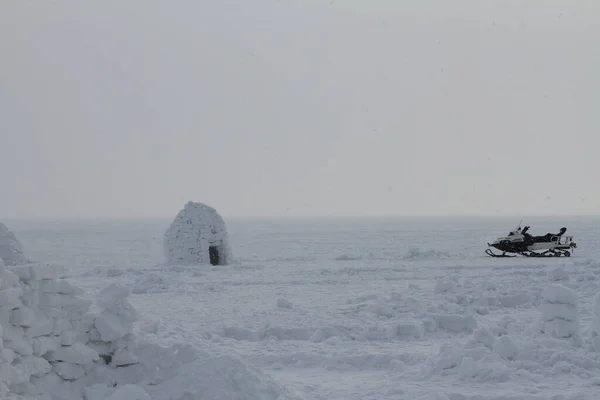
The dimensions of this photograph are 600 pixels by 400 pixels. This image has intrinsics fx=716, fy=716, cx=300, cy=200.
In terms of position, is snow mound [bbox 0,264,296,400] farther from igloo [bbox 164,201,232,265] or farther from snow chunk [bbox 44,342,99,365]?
igloo [bbox 164,201,232,265]

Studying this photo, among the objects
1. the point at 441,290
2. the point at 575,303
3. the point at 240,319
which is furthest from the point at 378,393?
the point at 441,290

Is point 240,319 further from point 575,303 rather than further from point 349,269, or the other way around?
point 349,269

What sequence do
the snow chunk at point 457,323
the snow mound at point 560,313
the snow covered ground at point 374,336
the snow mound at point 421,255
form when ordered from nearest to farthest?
1. the snow covered ground at point 374,336
2. the snow mound at point 560,313
3. the snow chunk at point 457,323
4. the snow mound at point 421,255

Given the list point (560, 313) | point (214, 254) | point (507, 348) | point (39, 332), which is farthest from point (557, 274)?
point (214, 254)

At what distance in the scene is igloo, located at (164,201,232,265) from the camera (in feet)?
81.8

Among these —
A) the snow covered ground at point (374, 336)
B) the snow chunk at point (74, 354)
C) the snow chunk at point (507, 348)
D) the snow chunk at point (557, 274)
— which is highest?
the snow chunk at point (74, 354)

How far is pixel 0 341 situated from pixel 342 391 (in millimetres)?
3576

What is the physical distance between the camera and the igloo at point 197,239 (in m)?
24.9

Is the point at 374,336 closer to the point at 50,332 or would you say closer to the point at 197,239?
the point at 50,332

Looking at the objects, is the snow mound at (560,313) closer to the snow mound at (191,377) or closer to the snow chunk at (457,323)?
the snow chunk at (457,323)

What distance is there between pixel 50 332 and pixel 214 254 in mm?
19010

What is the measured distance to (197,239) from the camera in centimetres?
2505

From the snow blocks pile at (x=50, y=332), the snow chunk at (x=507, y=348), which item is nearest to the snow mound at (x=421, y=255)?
the snow chunk at (x=507, y=348)

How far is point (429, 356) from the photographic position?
851 centimetres
